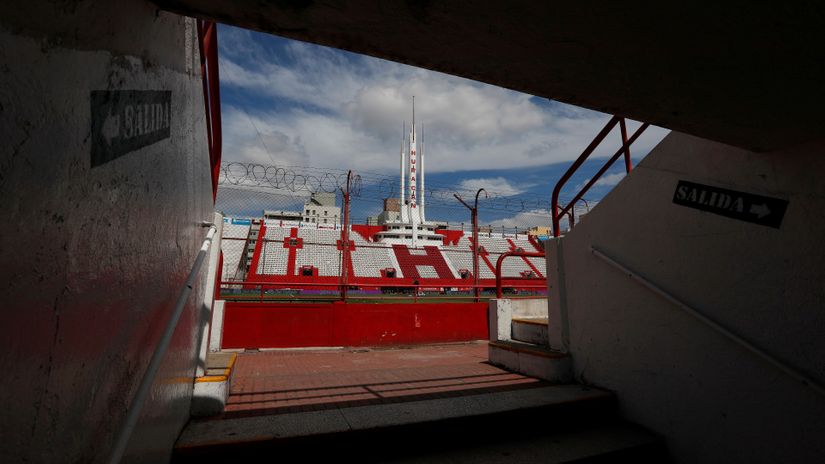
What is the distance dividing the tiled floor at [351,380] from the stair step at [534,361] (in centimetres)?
13

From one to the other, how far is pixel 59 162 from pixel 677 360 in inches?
152

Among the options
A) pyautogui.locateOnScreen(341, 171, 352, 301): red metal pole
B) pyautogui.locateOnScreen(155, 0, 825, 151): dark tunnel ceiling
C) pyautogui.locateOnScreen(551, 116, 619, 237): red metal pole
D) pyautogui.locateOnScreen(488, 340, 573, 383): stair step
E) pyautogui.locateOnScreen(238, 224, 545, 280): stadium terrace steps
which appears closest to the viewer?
pyautogui.locateOnScreen(155, 0, 825, 151): dark tunnel ceiling

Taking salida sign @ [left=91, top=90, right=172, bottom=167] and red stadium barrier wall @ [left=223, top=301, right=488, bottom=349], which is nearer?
salida sign @ [left=91, top=90, right=172, bottom=167]

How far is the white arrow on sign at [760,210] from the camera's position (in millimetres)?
2695

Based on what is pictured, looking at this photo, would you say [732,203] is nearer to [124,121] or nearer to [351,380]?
[124,121]

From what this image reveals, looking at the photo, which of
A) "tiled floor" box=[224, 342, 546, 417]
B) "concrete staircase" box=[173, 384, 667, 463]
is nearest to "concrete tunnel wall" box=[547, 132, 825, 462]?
"concrete staircase" box=[173, 384, 667, 463]

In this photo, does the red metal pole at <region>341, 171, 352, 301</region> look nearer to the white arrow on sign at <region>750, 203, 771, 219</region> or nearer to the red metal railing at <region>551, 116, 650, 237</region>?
the red metal railing at <region>551, 116, 650, 237</region>

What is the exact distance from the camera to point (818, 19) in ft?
4.70

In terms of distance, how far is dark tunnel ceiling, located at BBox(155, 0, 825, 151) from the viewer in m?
1.39

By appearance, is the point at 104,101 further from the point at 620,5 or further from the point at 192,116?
the point at 620,5

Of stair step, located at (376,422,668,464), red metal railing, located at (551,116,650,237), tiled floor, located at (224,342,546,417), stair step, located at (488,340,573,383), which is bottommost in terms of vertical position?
stair step, located at (376,422,668,464)

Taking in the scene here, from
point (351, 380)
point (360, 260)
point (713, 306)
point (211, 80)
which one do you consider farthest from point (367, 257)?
point (713, 306)

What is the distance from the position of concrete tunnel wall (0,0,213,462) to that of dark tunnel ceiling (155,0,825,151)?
1.77 feet

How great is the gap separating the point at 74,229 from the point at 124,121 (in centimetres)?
37
